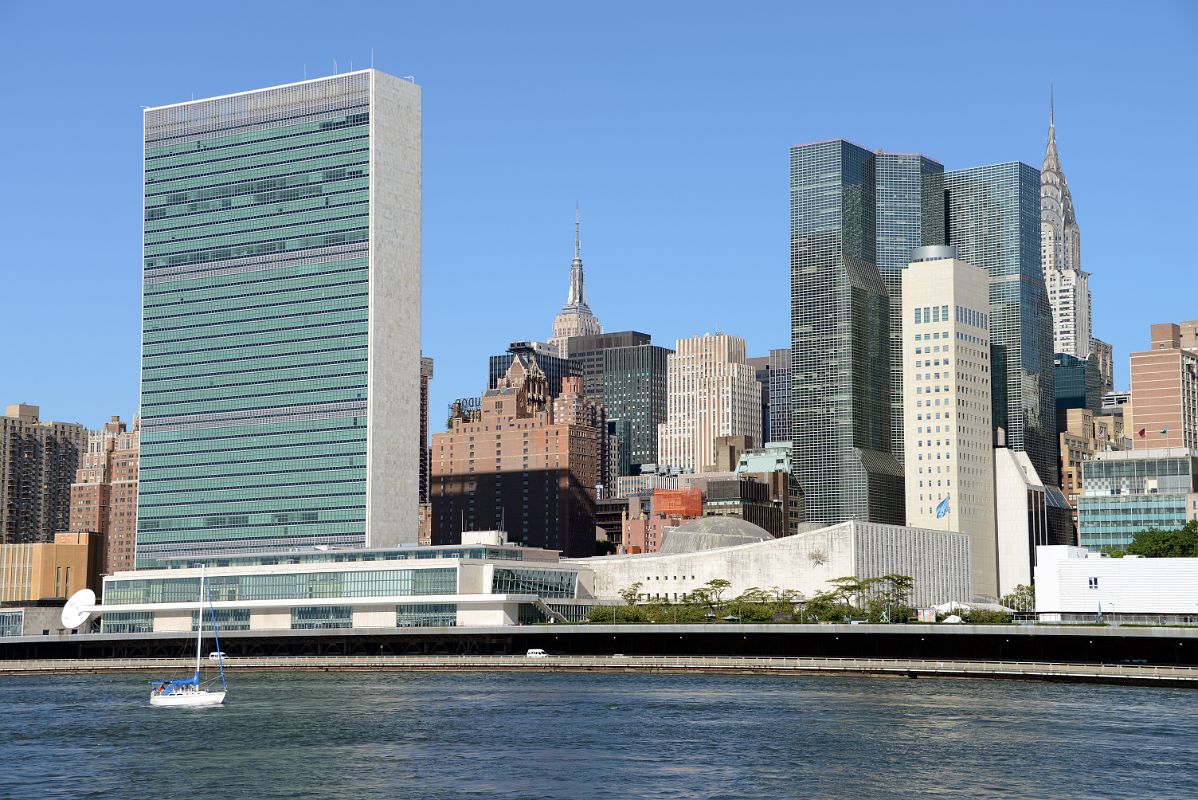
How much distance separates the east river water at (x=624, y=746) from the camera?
389ft

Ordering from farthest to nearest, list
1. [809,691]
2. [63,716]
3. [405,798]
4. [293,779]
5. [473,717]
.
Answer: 1. [809,691]
2. [63,716]
3. [473,717]
4. [293,779]
5. [405,798]

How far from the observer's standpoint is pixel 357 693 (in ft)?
656

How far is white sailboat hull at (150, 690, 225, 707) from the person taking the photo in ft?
611

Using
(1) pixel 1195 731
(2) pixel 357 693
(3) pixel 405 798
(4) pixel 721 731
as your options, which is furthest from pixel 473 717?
(1) pixel 1195 731

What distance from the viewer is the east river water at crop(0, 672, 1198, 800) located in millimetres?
118625

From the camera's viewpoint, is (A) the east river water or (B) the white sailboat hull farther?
(B) the white sailboat hull

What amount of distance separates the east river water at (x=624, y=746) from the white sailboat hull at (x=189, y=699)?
4.90ft

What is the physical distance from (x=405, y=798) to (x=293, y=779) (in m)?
12.5

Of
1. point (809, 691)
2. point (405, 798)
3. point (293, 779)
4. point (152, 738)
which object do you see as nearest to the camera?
point (405, 798)

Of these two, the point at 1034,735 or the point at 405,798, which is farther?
the point at 1034,735

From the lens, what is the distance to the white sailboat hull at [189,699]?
186125 millimetres

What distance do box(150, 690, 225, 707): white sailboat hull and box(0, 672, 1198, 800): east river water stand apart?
4.90 feet

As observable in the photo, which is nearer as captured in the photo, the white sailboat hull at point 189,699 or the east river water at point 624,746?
the east river water at point 624,746

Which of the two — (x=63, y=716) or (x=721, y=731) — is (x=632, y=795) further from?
(x=63, y=716)
